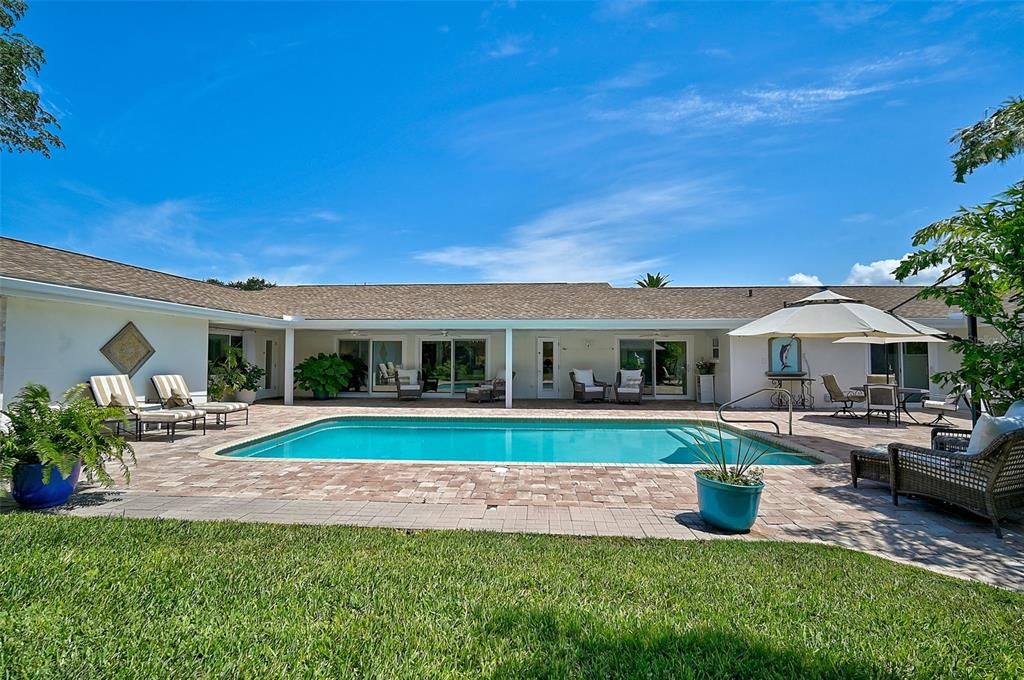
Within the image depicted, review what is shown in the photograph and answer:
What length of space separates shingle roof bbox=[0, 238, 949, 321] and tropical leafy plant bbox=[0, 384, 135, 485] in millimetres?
6377

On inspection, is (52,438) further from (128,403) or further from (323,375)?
(323,375)

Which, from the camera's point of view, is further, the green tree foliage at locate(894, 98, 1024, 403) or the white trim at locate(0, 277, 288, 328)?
the white trim at locate(0, 277, 288, 328)

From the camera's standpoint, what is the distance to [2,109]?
6.82 metres

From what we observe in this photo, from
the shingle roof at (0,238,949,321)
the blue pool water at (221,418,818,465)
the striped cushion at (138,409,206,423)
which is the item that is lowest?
the blue pool water at (221,418,818,465)

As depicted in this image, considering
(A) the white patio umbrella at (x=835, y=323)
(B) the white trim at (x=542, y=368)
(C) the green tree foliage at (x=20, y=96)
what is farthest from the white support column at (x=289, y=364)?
(A) the white patio umbrella at (x=835, y=323)

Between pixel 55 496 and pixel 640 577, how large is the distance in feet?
20.4

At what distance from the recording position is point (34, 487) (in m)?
4.96

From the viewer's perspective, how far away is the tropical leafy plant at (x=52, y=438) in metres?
4.87

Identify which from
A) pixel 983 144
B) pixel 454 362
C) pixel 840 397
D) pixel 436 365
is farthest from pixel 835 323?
pixel 436 365

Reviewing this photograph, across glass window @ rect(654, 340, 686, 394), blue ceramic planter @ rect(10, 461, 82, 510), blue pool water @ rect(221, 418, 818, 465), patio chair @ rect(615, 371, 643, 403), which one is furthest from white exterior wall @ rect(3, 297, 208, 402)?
glass window @ rect(654, 340, 686, 394)

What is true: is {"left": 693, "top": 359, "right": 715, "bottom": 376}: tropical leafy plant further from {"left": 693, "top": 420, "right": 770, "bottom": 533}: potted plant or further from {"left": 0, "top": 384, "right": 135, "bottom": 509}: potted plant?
{"left": 0, "top": 384, "right": 135, "bottom": 509}: potted plant

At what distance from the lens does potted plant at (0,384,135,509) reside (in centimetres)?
489

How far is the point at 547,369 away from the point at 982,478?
13821mm

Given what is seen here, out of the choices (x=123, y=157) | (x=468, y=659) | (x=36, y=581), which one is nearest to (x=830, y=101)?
(x=468, y=659)
